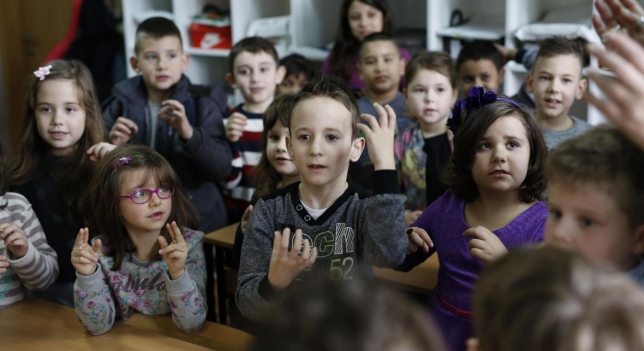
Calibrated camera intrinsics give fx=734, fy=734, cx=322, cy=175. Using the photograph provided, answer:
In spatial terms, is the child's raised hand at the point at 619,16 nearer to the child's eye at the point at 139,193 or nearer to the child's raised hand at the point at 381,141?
the child's raised hand at the point at 381,141

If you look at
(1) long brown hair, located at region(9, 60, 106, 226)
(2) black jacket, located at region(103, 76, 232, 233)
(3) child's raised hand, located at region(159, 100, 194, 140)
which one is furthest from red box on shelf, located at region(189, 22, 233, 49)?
(1) long brown hair, located at region(9, 60, 106, 226)

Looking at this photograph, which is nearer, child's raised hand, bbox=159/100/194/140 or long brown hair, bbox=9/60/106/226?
long brown hair, bbox=9/60/106/226

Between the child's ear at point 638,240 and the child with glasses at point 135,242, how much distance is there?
115 centimetres

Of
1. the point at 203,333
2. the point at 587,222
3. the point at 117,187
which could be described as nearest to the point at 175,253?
the point at 203,333

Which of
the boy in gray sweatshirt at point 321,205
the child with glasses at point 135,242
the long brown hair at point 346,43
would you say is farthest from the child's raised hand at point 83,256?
the long brown hair at point 346,43

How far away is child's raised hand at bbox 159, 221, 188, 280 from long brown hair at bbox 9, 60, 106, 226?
0.74 metres

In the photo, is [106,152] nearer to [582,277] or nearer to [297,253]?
[297,253]

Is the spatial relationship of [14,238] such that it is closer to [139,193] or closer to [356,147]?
[139,193]

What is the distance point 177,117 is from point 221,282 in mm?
664

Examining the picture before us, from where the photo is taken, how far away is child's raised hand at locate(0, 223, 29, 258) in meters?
2.19

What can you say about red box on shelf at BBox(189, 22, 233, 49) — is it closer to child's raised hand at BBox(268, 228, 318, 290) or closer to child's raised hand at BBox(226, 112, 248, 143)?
child's raised hand at BBox(226, 112, 248, 143)

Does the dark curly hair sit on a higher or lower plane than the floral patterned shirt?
higher

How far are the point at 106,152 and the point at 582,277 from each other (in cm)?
195

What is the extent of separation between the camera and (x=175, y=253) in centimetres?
191
